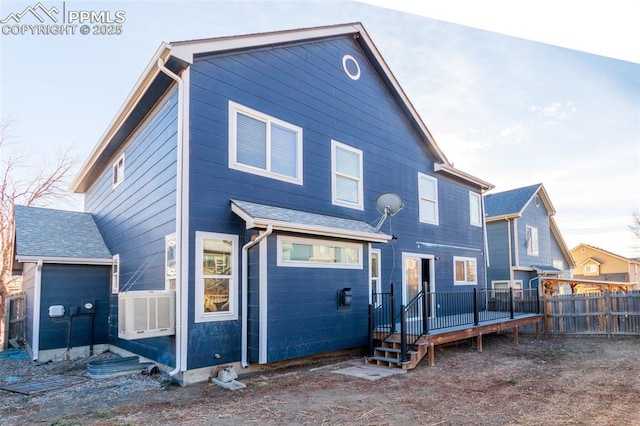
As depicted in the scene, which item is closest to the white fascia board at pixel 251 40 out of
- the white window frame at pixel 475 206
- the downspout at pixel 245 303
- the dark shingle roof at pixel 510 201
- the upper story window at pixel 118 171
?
the downspout at pixel 245 303

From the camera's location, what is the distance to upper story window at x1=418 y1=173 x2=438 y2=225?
1245 cm

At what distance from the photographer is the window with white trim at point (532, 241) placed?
66.8 feet

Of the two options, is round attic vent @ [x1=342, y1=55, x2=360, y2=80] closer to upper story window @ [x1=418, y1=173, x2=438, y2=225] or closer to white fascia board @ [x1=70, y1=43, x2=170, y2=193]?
upper story window @ [x1=418, y1=173, x2=438, y2=225]

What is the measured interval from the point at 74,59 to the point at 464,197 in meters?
12.8

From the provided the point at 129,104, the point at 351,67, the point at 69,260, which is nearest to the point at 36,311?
the point at 69,260

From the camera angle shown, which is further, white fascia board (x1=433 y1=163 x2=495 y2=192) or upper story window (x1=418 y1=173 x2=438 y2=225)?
white fascia board (x1=433 y1=163 x2=495 y2=192)

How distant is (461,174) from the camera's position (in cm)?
1385

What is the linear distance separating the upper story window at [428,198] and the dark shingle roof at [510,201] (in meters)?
8.24

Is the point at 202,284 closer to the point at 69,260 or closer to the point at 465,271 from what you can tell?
the point at 69,260

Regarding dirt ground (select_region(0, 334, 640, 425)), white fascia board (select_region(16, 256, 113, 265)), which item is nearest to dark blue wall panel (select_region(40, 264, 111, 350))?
white fascia board (select_region(16, 256, 113, 265))

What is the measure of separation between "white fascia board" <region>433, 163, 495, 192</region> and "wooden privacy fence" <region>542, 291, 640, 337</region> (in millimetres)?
4321

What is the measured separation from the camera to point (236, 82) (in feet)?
26.1

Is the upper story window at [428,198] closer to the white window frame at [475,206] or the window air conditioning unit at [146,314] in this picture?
the white window frame at [475,206]

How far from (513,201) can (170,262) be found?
17.9 m
